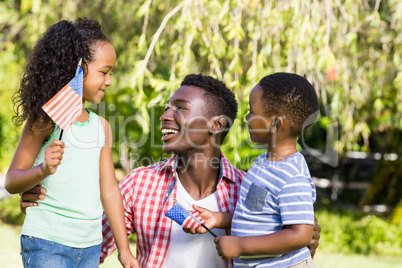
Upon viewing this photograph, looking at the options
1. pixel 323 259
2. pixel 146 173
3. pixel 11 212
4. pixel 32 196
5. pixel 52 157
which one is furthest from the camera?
pixel 11 212

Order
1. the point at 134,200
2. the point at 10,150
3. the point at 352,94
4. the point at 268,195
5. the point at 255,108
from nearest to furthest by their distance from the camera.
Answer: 1. the point at 268,195
2. the point at 255,108
3. the point at 134,200
4. the point at 352,94
5. the point at 10,150

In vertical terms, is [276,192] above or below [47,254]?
above

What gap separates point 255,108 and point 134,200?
757 mm

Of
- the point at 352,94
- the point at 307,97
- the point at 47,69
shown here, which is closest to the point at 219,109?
the point at 307,97

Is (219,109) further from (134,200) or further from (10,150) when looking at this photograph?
(10,150)

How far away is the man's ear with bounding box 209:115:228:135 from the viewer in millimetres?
2637

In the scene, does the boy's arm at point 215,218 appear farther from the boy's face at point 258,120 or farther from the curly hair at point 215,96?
the curly hair at point 215,96

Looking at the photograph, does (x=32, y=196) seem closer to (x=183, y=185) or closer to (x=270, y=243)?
(x=183, y=185)

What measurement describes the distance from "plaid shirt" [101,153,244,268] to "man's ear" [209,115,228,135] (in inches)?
6.1

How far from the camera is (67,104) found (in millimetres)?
2027

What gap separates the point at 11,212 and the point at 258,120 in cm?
814

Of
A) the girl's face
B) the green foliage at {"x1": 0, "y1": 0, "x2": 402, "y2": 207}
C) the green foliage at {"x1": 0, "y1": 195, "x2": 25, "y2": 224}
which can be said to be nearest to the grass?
the green foliage at {"x1": 0, "y1": 195, "x2": 25, "y2": 224}

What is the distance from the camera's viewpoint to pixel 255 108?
2285 millimetres

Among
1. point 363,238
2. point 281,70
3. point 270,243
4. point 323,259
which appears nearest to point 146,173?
point 270,243
